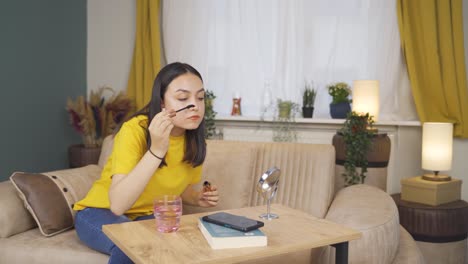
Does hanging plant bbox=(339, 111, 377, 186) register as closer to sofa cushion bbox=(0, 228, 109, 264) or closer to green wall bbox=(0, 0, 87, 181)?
sofa cushion bbox=(0, 228, 109, 264)

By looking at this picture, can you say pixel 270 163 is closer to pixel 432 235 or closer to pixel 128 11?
pixel 432 235

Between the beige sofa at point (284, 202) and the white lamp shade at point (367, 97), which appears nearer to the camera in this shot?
the beige sofa at point (284, 202)

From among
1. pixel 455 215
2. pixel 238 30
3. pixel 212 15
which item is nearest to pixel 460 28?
pixel 455 215

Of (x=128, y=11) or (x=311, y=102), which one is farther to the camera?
(x=128, y=11)

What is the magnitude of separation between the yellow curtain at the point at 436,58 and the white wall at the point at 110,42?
6.84 ft

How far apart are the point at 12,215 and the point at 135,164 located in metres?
0.72

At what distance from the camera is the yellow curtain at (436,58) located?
2.93m

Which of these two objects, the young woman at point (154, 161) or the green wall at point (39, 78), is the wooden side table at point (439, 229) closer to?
the young woman at point (154, 161)

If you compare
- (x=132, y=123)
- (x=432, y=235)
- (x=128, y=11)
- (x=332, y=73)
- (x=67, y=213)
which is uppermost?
(x=128, y=11)

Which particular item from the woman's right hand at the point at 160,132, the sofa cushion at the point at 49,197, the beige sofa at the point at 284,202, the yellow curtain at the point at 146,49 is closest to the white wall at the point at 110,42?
the yellow curtain at the point at 146,49

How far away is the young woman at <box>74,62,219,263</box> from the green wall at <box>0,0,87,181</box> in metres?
1.70

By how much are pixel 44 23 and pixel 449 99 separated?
2822 millimetres

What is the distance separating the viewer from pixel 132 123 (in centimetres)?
165

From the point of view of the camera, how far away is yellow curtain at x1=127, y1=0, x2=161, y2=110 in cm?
360
